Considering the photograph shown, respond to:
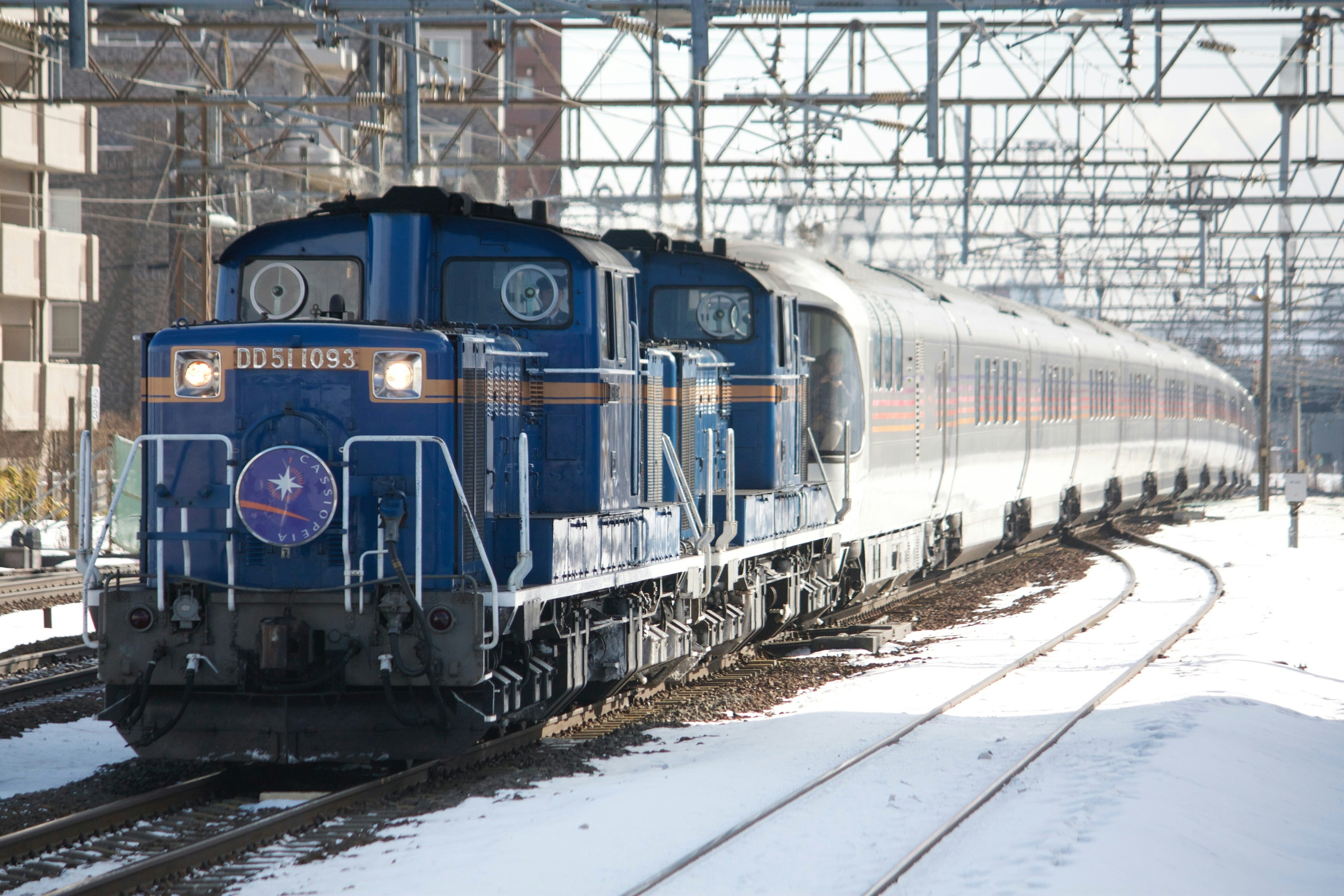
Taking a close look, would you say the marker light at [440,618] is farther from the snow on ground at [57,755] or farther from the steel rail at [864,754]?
the snow on ground at [57,755]

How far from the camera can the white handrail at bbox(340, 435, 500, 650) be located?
25.1ft

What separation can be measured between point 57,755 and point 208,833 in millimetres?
2507

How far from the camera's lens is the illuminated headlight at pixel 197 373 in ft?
26.3

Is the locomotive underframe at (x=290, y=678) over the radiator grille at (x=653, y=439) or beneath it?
beneath

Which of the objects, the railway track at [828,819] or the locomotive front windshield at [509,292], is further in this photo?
the locomotive front windshield at [509,292]

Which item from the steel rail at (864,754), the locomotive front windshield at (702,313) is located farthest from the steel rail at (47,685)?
the steel rail at (864,754)

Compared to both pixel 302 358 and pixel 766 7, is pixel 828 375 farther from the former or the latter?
pixel 302 358

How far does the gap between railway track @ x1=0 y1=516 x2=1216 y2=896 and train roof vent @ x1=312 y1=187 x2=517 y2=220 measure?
3.15 meters

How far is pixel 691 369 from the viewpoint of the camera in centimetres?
1130

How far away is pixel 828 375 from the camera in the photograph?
14.4 meters

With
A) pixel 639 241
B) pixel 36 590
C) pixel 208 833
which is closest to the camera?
pixel 208 833

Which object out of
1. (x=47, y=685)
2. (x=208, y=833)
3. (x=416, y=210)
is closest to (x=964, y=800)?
(x=208, y=833)

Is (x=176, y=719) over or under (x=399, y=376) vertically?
under

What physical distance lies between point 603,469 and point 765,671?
4.20 meters
